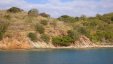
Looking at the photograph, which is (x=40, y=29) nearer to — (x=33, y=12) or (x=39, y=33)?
(x=39, y=33)

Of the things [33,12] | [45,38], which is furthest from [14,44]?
[33,12]

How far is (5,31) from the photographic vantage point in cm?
12256

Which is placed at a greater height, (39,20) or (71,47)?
(39,20)

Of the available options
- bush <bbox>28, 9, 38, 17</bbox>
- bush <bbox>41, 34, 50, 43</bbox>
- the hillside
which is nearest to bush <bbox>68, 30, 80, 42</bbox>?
the hillside

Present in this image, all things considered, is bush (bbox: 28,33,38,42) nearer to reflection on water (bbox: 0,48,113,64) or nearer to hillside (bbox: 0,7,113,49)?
hillside (bbox: 0,7,113,49)

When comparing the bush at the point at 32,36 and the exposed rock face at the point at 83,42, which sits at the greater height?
the bush at the point at 32,36

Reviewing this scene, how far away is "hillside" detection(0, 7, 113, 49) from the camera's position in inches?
4779

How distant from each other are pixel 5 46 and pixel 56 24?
29.3 meters

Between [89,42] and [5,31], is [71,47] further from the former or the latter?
[5,31]

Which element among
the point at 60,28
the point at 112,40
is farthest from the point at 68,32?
the point at 112,40

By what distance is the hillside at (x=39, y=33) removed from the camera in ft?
398

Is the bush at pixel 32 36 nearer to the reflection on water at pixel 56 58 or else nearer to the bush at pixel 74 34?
the bush at pixel 74 34

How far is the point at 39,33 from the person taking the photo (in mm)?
129000

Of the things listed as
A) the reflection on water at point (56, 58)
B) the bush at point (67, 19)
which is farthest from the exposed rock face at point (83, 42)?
the reflection on water at point (56, 58)
